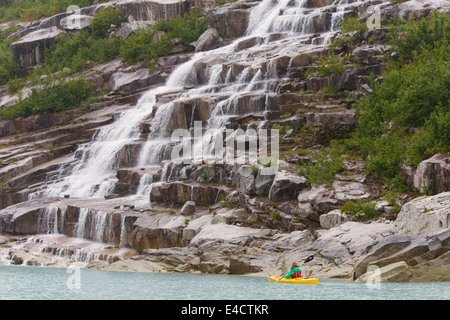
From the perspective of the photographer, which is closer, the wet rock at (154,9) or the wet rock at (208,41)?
the wet rock at (208,41)

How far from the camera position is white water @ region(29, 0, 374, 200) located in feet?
120

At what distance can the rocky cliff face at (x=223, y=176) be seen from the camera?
2164 centimetres

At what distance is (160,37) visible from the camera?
53375 mm

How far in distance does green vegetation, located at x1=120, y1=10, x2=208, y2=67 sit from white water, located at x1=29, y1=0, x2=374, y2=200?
16.0 feet

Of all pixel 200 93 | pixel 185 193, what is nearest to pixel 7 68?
pixel 200 93

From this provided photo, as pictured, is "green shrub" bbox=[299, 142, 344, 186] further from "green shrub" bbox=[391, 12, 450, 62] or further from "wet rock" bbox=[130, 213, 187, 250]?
"green shrub" bbox=[391, 12, 450, 62]

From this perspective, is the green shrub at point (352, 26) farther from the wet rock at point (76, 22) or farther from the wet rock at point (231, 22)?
the wet rock at point (76, 22)

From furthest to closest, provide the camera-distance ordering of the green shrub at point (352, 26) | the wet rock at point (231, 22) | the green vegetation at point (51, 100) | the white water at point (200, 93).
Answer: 1. the wet rock at point (231, 22)
2. the green vegetation at point (51, 100)
3. the green shrub at point (352, 26)
4. the white water at point (200, 93)

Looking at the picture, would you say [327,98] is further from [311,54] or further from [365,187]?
[365,187]

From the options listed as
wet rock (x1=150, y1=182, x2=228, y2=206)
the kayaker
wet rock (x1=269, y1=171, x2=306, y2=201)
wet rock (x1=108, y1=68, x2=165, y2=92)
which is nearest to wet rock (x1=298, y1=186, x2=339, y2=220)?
wet rock (x1=269, y1=171, x2=306, y2=201)

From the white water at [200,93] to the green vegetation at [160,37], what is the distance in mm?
4863

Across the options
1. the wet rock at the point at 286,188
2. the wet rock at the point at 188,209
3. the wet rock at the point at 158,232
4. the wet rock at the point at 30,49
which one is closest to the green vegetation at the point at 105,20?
the wet rock at the point at 30,49

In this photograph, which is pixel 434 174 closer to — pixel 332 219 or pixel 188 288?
pixel 332 219
